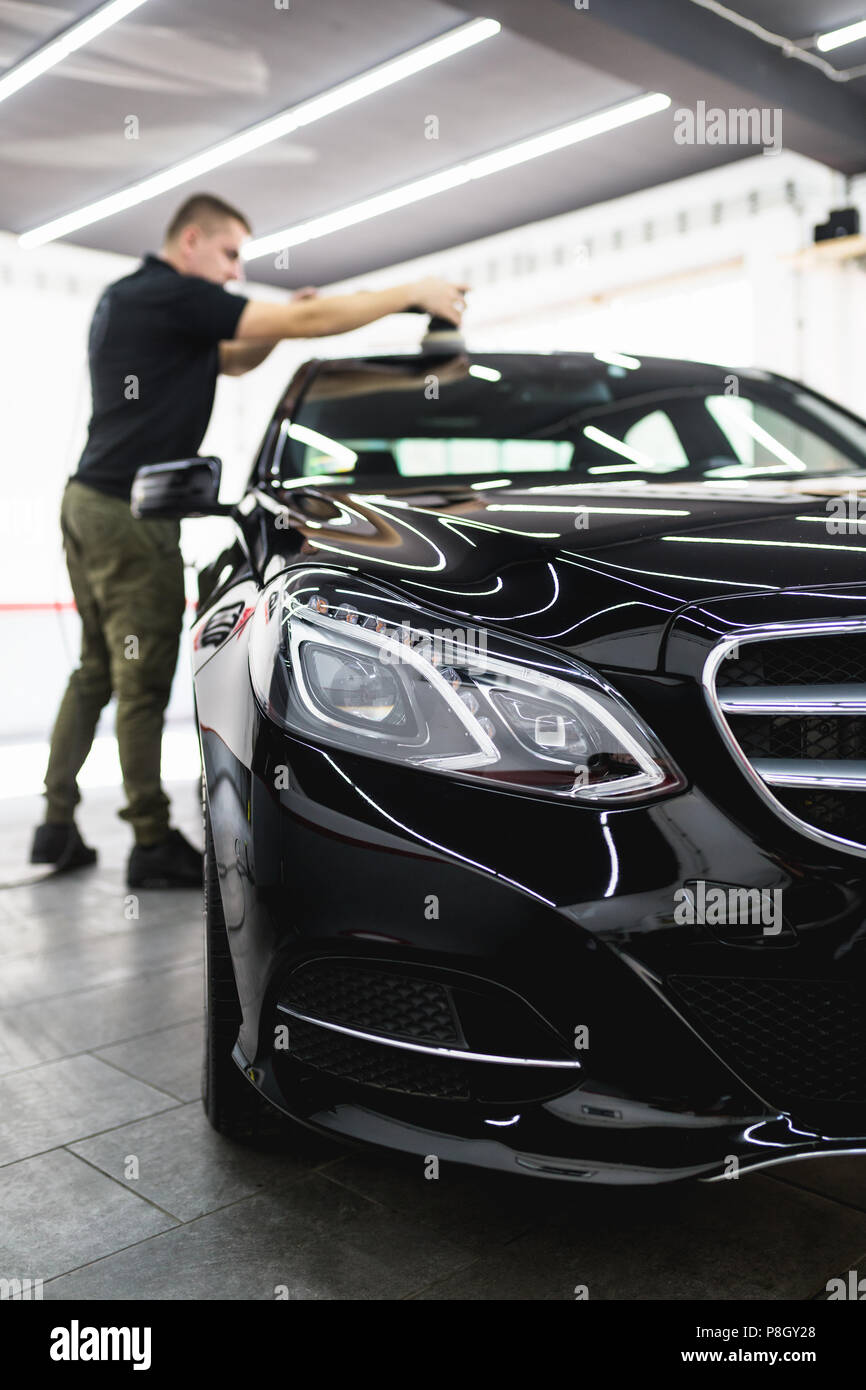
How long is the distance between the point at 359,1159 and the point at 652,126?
20.9 feet

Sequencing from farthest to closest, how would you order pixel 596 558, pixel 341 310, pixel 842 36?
pixel 842 36
pixel 341 310
pixel 596 558

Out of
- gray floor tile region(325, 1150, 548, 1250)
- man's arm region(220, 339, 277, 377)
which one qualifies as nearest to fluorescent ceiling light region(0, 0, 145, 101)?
man's arm region(220, 339, 277, 377)

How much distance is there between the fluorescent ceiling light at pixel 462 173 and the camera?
6.17 metres

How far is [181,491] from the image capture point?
1.93 metres

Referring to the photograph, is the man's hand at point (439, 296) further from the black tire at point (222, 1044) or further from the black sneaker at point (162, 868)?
the black sneaker at point (162, 868)

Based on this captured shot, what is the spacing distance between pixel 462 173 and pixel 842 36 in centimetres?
247

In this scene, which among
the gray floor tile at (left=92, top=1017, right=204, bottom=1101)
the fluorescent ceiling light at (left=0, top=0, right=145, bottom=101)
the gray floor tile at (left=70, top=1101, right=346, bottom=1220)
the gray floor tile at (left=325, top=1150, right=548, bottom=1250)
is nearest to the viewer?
the gray floor tile at (left=325, top=1150, right=548, bottom=1250)

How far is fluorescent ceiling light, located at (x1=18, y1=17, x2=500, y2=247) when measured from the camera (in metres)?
5.41

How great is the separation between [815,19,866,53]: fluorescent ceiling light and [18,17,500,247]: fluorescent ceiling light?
5.17 feet

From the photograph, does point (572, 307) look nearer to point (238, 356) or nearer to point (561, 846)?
point (238, 356)

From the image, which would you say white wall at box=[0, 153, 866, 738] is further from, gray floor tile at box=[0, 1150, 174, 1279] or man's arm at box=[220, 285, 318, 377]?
gray floor tile at box=[0, 1150, 174, 1279]

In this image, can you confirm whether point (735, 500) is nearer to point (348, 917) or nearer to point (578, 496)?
point (578, 496)

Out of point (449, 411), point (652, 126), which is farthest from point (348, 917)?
point (652, 126)

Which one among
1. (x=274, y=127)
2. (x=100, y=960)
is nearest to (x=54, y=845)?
(x=100, y=960)
